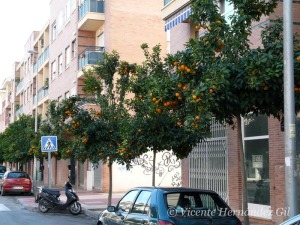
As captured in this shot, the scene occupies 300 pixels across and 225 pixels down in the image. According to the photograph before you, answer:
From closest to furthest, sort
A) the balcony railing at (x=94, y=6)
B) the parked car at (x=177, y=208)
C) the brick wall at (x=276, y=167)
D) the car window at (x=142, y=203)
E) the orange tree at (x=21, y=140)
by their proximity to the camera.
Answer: the parked car at (x=177, y=208)
the car window at (x=142, y=203)
the brick wall at (x=276, y=167)
the balcony railing at (x=94, y=6)
the orange tree at (x=21, y=140)

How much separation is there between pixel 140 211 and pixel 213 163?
27.6 ft

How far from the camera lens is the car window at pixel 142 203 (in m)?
7.64

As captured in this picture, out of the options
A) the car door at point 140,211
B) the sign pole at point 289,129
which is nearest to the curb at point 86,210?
the car door at point 140,211

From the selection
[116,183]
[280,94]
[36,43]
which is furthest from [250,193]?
[36,43]

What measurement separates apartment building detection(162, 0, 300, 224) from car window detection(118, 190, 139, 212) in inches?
204

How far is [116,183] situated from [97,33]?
10.4 m

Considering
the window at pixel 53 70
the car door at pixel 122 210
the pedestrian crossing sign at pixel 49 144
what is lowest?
the car door at pixel 122 210

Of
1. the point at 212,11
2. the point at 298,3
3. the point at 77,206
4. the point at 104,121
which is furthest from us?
the point at 77,206

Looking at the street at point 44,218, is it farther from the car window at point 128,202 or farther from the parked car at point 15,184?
the parked car at point 15,184

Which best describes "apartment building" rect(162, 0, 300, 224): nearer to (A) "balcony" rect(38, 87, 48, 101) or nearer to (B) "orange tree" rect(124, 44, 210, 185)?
(B) "orange tree" rect(124, 44, 210, 185)

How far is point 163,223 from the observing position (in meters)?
6.93

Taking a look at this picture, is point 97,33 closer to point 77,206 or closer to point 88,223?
point 77,206

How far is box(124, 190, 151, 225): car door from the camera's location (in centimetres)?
749

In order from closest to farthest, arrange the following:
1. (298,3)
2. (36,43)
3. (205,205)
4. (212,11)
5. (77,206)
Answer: (205,205) < (212,11) < (298,3) < (77,206) < (36,43)
